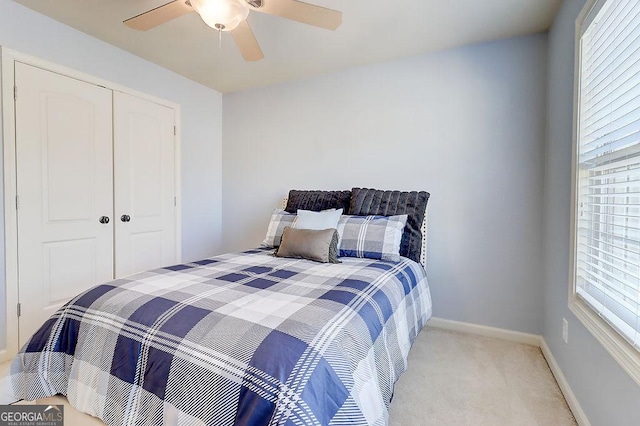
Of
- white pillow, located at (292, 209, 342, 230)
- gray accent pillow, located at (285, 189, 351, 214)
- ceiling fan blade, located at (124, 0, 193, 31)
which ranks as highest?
ceiling fan blade, located at (124, 0, 193, 31)

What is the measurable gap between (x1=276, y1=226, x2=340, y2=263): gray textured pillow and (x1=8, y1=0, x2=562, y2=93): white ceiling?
61.9 inches

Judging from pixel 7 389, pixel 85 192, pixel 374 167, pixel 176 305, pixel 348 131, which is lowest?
pixel 7 389

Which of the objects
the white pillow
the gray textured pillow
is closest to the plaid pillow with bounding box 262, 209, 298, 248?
the white pillow

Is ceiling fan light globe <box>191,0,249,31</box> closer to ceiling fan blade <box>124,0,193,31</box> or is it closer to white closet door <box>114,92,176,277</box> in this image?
ceiling fan blade <box>124,0,193,31</box>

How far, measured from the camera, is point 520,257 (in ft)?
8.13

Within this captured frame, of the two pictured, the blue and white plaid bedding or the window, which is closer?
the blue and white plaid bedding

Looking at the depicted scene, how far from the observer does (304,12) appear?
1633 millimetres

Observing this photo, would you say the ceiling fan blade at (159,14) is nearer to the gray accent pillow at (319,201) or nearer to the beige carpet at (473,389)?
the gray accent pillow at (319,201)

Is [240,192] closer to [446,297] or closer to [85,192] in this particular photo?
[85,192]

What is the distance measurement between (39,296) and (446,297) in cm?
328

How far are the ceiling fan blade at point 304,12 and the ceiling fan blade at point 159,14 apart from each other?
0.41m

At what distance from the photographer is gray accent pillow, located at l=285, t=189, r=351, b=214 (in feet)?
9.00

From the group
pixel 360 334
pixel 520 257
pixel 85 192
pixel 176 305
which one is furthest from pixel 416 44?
pixel 85 192

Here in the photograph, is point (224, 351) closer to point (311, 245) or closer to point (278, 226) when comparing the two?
point (311, 245)
